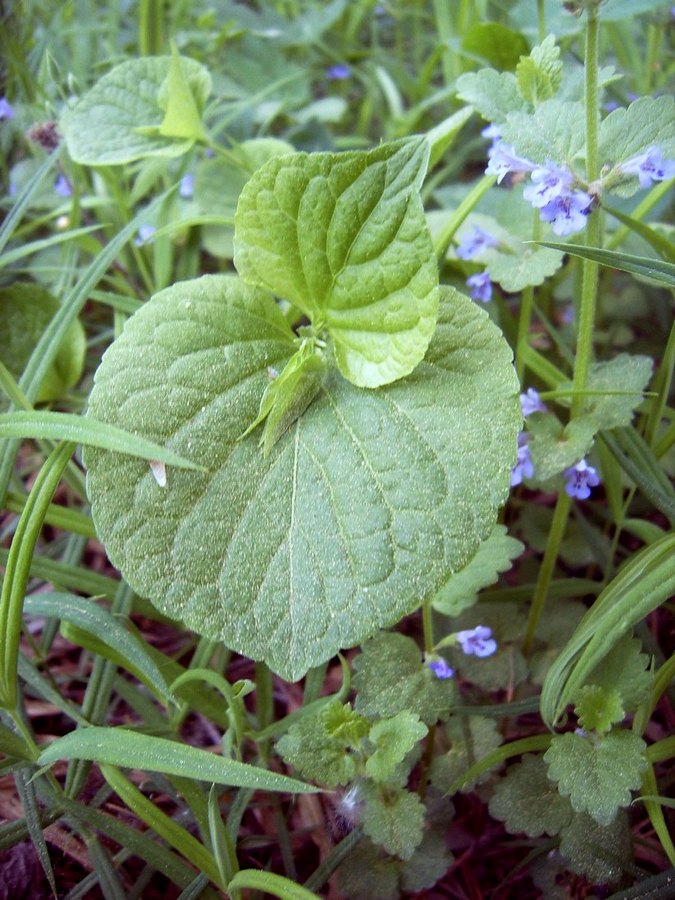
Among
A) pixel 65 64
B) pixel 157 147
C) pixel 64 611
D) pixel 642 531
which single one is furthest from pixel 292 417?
pixel 65 64

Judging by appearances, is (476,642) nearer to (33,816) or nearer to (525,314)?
(525,314)

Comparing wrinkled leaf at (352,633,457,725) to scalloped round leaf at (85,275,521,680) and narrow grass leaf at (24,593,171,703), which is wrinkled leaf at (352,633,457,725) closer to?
scalloped round leaf at (85,275,521,680)

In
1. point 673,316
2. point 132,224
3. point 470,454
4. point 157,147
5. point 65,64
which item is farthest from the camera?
point 65,64

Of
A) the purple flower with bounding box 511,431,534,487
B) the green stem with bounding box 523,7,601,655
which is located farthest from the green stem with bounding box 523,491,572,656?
the purple flower with bounding box 511,431,534,487

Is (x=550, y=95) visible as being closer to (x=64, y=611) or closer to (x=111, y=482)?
(x=111, y=482)

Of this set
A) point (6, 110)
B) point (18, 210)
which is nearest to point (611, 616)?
point (18, 210)

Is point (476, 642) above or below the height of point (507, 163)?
below
